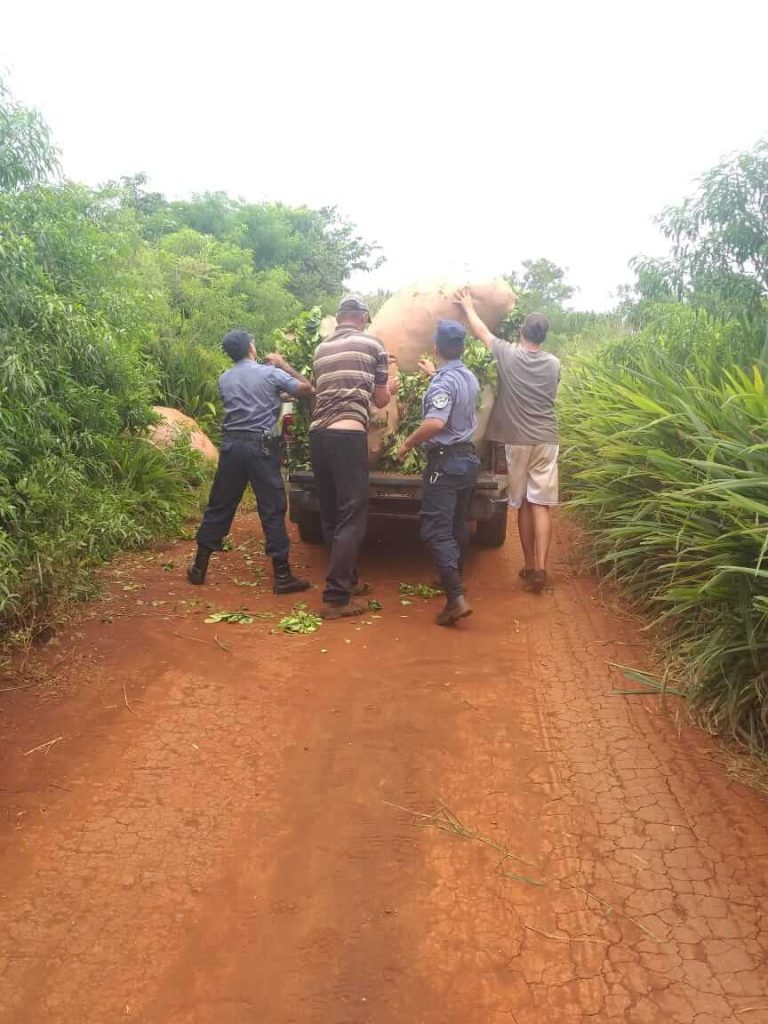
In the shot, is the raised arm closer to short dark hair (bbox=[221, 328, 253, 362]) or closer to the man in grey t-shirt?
the man in grey t-shirt

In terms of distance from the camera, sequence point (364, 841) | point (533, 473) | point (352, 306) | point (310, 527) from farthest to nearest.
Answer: point (310, 527), point (533, 473), point (352, 306), point (364, 841)

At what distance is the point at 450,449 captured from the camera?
4.84 m

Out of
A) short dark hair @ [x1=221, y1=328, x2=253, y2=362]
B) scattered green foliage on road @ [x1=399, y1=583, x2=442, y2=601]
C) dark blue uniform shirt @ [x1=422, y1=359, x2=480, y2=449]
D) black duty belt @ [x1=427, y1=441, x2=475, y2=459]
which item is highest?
short dark hair @ [x1=221, y1=328, x2=253, y2=362]

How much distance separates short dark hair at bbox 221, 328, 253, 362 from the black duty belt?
1528 millimetres

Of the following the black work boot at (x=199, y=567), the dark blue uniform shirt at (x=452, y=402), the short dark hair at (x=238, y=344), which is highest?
the short dark hair at (x=238, y=344)

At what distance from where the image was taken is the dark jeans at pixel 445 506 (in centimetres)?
476

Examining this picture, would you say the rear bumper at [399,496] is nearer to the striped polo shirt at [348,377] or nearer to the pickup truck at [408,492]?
the pickup truck at [408,492]

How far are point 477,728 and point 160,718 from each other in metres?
1.45

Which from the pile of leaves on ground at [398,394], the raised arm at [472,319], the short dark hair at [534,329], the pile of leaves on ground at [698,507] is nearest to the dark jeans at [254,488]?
the pile of leaves on ground at [398,394]

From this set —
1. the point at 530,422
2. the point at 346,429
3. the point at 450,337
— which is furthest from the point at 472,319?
the point at 346,429

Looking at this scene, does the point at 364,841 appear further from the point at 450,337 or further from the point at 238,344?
the point at 238,344

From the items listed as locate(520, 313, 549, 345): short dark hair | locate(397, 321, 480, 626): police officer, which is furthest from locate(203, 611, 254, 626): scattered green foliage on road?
locate(520, 313, 549, 345): short dark hair

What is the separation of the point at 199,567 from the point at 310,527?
1.19 m

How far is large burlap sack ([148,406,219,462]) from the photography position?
310 inches
